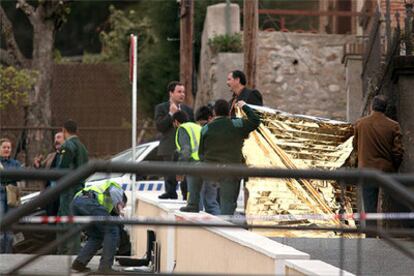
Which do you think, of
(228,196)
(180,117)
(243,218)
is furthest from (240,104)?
(243,218)

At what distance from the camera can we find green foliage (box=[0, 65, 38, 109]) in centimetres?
3031

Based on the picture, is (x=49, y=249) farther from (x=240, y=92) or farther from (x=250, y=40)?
(x=250, y=40)

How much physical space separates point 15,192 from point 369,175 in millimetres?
7571

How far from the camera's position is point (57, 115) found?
116 feet

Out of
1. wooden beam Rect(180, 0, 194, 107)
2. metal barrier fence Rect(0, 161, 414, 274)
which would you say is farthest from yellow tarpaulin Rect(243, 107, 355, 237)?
wooden beam Rect(180, 0, 194, 107)

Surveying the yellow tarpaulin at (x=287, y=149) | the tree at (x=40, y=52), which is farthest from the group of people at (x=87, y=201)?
the tree at (x=40, y=52)

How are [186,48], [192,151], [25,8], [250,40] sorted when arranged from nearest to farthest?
1. [192,151]
2. [250,40]
3. [186,48]
4. [25,8]

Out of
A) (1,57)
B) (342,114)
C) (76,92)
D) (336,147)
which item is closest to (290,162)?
(336,147)

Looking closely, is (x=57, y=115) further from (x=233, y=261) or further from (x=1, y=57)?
(x=233, y=261)

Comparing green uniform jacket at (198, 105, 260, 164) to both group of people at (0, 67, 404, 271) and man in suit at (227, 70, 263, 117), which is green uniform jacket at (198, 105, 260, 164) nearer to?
group of people at (0, 67, 404, 271)

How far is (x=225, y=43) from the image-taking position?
88.6 ft

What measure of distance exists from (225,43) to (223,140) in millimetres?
14384

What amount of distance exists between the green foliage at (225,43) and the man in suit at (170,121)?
11.2 metres

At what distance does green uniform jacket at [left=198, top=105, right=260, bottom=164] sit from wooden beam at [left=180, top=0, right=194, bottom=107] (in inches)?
461
